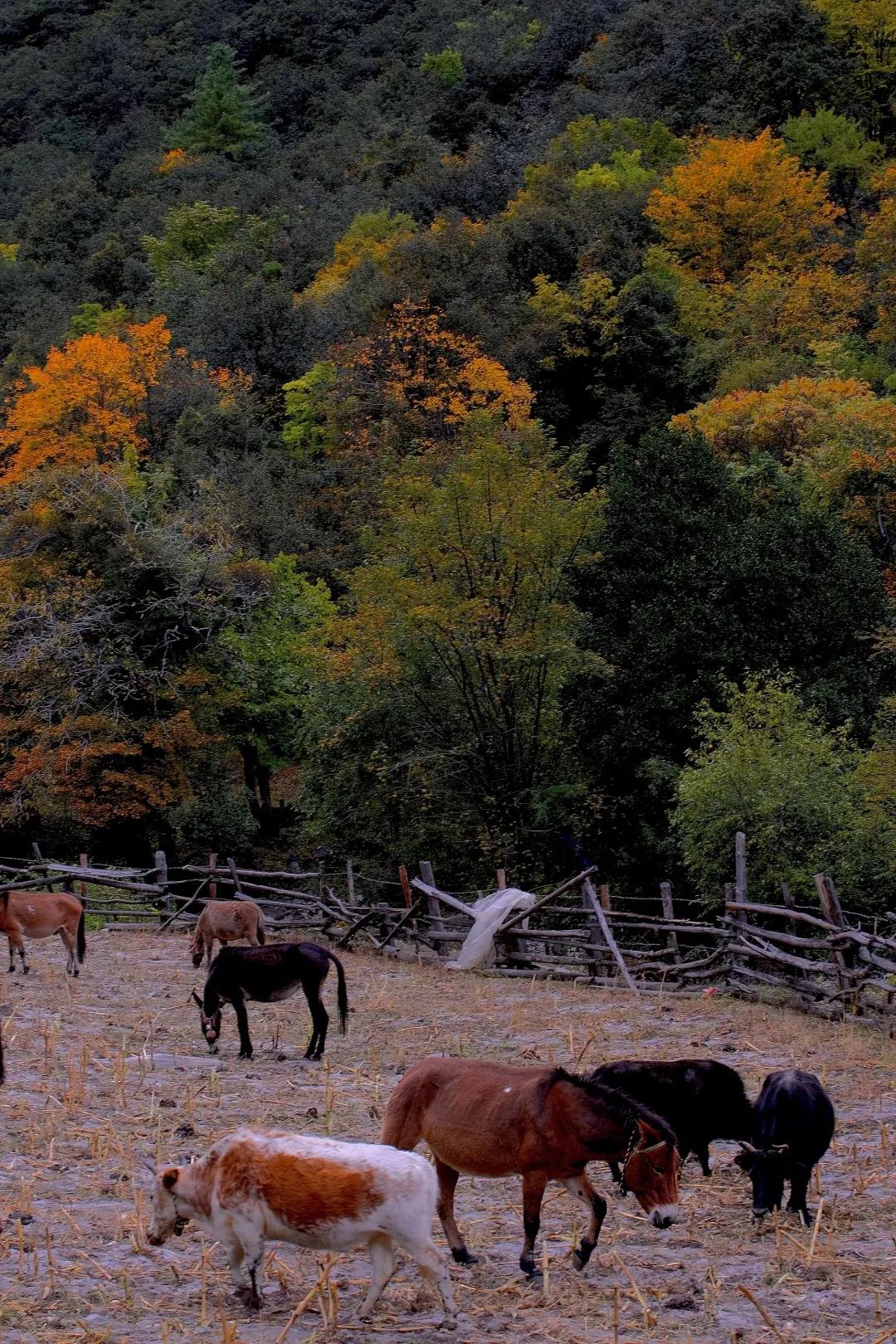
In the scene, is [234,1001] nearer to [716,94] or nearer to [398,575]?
[398,575]

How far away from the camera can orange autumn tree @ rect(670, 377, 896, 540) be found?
27703mm

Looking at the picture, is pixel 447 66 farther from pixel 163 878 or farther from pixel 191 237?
pixel 163 878

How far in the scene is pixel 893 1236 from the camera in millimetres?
6684

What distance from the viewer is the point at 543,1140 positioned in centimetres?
642

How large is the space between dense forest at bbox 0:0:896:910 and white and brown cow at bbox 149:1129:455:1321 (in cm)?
1255

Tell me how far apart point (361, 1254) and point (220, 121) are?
279 ft

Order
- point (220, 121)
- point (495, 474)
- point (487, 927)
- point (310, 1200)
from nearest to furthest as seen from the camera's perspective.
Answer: point (310, 1200) < point (487, 927) < point (495, 474) < point (220, 121)

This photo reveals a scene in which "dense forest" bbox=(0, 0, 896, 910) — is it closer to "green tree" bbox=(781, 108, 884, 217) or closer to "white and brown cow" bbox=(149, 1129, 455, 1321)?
"green tree" bbox=(781, 108, 884, 217)

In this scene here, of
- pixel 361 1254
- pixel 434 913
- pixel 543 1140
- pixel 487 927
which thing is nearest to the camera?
pixel 543 1140

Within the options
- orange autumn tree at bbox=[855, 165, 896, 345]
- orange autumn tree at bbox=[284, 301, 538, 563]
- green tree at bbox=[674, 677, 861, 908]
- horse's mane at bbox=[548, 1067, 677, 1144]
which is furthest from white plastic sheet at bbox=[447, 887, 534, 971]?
orange autumn tree at bbox=[855, 165, 896, 345]

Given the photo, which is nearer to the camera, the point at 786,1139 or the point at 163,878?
the point at 786,1139

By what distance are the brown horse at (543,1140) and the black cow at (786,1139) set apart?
2.68 feet

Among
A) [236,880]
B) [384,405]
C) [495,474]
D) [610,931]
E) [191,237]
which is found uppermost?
[191,237]

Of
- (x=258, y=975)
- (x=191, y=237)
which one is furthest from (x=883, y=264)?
(x=258, y=975)
